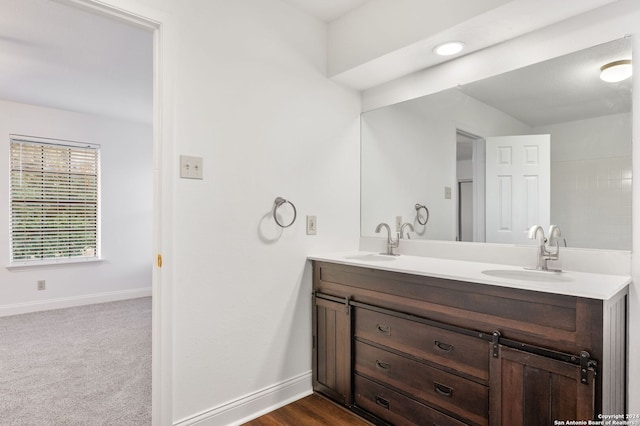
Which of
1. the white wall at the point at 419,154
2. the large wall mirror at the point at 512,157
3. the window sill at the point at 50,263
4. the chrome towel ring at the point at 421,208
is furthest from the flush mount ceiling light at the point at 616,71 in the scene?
the window sill at the point at 50,263

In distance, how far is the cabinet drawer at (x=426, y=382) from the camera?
1.47 meters

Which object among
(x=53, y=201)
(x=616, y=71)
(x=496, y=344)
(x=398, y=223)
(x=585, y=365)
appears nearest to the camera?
(x=585, y=365)

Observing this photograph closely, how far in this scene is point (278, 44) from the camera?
212 cm

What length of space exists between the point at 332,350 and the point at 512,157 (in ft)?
5.00

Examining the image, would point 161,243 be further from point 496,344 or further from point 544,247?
point 544,247

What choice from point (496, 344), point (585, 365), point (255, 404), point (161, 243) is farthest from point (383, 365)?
point (161, 243)

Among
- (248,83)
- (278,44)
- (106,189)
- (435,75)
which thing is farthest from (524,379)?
(106,189)

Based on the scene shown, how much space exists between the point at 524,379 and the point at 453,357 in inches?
11.4

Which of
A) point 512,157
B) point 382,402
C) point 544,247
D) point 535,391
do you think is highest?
point 512,157

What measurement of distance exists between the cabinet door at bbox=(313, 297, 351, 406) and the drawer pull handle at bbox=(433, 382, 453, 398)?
1.76ft

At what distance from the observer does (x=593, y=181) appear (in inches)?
64.6

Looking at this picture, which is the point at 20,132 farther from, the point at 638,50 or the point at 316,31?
the point at 638,50

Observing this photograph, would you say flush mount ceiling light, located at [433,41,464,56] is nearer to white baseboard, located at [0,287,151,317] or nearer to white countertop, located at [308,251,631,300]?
white countertop, located at [308,251,631,300]

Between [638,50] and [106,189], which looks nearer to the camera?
[638,50]
